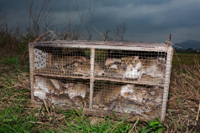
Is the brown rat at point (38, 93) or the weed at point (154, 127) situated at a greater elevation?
the brown rat at point (38, 93)

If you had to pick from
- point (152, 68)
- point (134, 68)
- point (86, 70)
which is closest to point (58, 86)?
point (86, 70)

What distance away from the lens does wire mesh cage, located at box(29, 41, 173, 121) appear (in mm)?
2795

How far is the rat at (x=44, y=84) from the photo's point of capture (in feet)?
10.9

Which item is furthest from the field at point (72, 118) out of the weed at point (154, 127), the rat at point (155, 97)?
the rat at point (155, 97)

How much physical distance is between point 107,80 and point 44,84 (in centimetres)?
145

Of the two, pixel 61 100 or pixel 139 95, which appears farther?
pixel 61 100

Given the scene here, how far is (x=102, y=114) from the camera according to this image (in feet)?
9.78

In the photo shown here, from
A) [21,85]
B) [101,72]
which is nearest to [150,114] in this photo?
[101,72]

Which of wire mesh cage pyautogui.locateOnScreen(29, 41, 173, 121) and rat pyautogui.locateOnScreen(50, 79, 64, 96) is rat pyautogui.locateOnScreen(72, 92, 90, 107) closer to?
wire mesh cage pyautogui.locateOnScreen(29, 41, 173, 121)

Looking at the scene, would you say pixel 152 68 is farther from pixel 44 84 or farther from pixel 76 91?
pixel 44 84

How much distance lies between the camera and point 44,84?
3.34 m

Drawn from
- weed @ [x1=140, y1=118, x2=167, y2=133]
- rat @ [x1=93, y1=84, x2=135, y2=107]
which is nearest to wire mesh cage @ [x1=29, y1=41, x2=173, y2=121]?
rat @ [x1=93, y1=84, x2=135, y2=107]

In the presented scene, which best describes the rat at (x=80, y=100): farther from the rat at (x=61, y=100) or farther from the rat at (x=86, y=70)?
the rat at (x=86, y=70)

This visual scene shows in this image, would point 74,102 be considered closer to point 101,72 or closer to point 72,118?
point 72,118
